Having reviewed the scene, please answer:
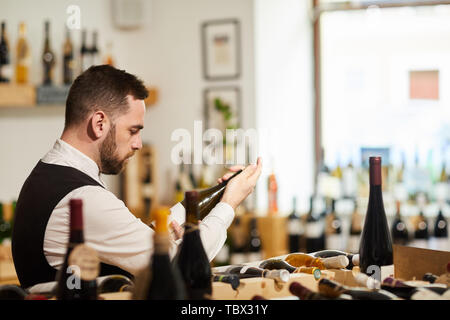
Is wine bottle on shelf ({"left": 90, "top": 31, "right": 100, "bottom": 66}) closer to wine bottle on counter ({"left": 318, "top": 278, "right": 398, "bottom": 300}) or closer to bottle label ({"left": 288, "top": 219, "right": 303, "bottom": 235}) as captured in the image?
bottle label ({"left": 288, "top": 219, "right": 303, "bottom": 235})

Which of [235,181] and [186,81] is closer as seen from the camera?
[235,181]

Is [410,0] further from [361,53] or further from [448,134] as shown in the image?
[448,134]

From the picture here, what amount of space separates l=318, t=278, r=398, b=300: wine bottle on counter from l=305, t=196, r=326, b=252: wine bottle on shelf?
7.37 ft

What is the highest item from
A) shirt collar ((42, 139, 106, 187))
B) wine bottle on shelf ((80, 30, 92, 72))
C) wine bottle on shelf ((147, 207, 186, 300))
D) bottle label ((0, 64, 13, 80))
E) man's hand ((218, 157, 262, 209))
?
wine bottle on shelf ((80, 30, 92, 72))

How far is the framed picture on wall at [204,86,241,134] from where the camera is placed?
11.0 ft

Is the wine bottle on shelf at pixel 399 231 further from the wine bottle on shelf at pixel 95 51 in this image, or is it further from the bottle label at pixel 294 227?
the wine bottle on shelf at pixel 95 51

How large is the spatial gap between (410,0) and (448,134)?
→ 0.74 m

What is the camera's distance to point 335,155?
3473 millimetres

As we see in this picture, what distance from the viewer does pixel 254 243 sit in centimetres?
325

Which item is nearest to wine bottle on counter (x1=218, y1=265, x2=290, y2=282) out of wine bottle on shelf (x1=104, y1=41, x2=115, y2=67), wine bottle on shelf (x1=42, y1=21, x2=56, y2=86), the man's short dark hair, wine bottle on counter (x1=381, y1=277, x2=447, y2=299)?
wine bottle on counter (x1=381, y1=277, x2=447, y2=299)

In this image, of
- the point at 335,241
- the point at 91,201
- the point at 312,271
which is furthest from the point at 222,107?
the point at 312,271
